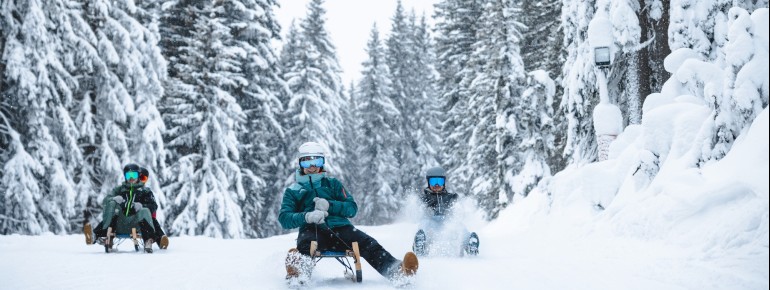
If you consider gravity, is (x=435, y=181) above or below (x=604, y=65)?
below

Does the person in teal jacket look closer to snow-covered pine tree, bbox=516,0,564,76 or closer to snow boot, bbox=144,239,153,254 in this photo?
snow boot, bbox=144,239,153,254

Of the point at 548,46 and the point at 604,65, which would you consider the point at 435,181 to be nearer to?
the point at 604,65

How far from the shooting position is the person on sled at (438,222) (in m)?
9.16

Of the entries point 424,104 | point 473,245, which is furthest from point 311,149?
point 424,104

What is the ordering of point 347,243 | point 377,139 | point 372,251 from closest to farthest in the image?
point 372,251 < point 347,243 < point 377,139

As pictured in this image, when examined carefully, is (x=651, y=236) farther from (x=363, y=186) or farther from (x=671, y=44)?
(x=363, y=186)

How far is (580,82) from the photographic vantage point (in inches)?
564

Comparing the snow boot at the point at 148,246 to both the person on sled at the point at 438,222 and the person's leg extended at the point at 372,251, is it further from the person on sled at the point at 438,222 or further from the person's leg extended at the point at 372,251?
the person's leg extended at the point at 372,251

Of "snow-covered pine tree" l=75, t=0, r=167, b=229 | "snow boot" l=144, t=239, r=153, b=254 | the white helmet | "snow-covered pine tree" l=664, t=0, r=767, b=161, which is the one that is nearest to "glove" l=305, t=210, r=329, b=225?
the white helmet

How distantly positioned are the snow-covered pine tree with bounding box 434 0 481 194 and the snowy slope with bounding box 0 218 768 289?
23276mm

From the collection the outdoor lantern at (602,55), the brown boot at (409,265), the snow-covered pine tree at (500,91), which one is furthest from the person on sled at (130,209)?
the snow-covered pine tree at (500,91)

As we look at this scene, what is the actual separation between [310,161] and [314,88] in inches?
1113

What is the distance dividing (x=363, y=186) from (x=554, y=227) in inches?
1259

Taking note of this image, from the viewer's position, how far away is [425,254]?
9195 millimetres
